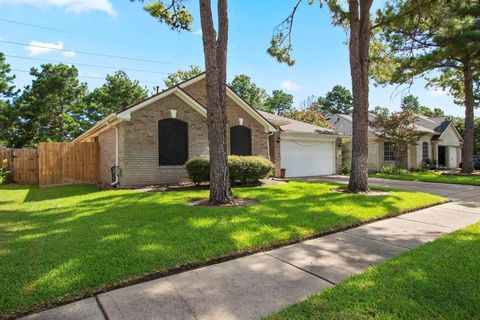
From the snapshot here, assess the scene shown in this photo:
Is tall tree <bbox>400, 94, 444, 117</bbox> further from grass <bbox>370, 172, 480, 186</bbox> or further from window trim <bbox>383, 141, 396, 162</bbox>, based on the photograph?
grass <bbox>370, 172, 480, 186</bbox>

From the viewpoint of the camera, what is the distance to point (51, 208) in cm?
785

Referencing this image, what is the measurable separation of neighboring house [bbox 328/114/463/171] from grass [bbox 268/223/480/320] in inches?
758

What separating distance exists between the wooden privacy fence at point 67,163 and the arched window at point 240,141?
7.09 metres

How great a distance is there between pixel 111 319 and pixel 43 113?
32496mm

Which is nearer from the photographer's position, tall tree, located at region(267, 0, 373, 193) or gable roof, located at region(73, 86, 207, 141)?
tall tree, located at region(267, 0, 373, 193)

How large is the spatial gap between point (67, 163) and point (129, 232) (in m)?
11.4

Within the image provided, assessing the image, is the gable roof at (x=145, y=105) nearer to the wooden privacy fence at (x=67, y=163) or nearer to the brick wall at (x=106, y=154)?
the brick wall at (x=106, y=154)

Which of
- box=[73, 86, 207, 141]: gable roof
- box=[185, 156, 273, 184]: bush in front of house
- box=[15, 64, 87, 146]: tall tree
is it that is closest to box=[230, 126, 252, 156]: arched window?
box=[73, 86, 207, 141]: gable roof

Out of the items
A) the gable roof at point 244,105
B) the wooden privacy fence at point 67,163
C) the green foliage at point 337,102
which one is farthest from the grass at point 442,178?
the green foliage at point 337,102

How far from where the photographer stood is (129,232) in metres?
5.31

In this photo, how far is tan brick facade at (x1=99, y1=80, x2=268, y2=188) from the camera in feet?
39.4

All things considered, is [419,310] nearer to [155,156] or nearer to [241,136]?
[155,156]

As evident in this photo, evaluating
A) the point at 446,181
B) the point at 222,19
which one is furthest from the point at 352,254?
the point at 446,181

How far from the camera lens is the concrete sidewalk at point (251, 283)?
290 cm
